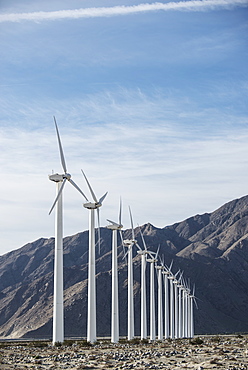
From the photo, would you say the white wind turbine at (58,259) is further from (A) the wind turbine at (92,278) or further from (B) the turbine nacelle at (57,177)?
(A) the wind turbine at (92,278)

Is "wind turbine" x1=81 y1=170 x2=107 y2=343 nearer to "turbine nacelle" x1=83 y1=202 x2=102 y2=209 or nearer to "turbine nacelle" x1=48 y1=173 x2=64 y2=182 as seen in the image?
"turbine nacelle" x1=83 y1=202 x2=102 y2=209

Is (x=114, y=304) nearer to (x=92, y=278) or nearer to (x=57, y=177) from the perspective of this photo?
(x=92, y=278)

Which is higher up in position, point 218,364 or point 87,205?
point 87,205

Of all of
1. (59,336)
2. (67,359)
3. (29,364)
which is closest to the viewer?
(29,364)

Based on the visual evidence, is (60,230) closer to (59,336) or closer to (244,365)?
(59,336)

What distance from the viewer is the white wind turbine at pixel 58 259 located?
5559 cm

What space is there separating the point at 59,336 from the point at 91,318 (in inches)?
352

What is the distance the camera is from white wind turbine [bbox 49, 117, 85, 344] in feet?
182

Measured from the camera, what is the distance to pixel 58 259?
56594mm

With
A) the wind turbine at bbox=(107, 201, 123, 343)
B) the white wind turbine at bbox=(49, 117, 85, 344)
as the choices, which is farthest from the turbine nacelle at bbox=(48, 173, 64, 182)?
the wind turbine at bbox=(107, 201, 123, 343)

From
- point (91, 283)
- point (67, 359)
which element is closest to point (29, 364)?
point (67, 359)

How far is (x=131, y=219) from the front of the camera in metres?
93.6

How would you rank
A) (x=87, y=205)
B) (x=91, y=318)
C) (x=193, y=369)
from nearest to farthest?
(x=193, y=369) → (x=91, y=318) → (x=87, y=205)

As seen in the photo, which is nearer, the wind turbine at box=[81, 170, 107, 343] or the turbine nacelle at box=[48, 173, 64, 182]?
the turbine nacelle at box=[48, 173, 64, 182]
